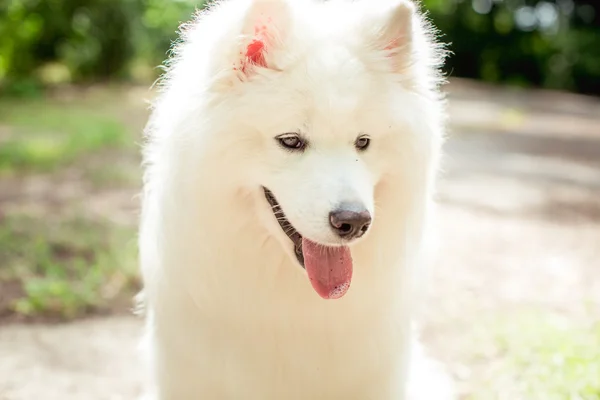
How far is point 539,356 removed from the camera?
3770 millimetres

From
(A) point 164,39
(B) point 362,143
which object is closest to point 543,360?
(B) point 362,143

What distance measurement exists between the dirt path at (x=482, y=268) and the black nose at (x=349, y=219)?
1.90 m

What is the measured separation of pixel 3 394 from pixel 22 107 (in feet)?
33.7

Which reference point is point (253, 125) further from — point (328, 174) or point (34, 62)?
point (34, 62)

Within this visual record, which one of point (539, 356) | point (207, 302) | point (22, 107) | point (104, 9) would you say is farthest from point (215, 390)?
point (104, 9)

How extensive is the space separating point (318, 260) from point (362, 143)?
0.43m

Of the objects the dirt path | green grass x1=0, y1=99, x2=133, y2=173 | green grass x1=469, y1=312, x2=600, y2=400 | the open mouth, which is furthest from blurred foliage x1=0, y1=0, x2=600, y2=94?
the open mouth

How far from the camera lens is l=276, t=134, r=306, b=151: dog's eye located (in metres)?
2.23

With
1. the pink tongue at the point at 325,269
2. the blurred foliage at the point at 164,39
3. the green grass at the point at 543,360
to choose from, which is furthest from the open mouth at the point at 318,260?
the blurred foliage at the point at 164,39

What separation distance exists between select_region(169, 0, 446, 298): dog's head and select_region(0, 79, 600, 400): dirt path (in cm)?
179

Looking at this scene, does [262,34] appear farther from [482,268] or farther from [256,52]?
[482,268]

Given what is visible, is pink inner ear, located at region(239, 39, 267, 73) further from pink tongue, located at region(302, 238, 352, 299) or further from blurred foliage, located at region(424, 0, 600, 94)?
blurred foliage, located at region(424, 0, 600, 94)

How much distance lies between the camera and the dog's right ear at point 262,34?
2.21m

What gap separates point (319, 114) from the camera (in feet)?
7.21
